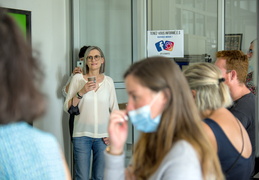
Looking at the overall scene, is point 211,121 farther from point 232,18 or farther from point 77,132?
point 232,18

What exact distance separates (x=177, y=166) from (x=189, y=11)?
351 cm

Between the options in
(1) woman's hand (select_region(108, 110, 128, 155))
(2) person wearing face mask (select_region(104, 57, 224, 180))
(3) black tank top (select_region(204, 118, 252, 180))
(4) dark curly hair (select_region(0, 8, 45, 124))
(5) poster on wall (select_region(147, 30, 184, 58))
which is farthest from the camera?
(5) poster on wall (select_region(147, 30, 184, 58))

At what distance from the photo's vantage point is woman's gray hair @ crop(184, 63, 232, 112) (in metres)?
2.03

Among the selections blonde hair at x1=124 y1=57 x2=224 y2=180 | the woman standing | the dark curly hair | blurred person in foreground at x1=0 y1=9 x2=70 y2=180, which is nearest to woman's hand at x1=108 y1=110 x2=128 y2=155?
blonde hair at x1=124 y1=57 x2=224 y2=180

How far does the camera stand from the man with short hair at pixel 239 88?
2.78m

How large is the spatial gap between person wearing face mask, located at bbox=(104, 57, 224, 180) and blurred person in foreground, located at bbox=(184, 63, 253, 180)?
35 centimetres

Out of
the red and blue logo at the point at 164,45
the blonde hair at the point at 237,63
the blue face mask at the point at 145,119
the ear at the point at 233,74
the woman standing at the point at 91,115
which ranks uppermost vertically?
the red and blue logo at the point at 164,45

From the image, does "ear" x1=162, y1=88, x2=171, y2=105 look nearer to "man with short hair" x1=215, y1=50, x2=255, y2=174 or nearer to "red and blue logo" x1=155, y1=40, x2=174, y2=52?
"man with short hair" x1=215, y1=50, x2=255, y2=174

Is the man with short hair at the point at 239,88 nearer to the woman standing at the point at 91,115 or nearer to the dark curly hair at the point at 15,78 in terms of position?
the woman standing at the point at 91,115

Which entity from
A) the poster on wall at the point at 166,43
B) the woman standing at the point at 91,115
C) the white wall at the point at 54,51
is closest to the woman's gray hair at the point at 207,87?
the woman standing at the point at 91,115

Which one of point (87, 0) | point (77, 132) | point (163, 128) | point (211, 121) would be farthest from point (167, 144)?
point (87, 0)

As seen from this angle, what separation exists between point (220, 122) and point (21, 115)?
3.46ft

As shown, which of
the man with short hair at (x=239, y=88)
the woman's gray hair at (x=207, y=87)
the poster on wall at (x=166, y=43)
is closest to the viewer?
the woman's gray hair at (x=207, y=87)

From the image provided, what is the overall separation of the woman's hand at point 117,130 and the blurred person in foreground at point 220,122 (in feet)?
1.35
